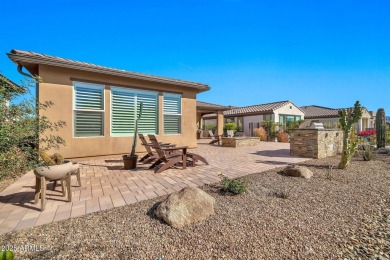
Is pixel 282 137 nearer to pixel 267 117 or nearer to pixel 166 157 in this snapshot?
pixel 267 117

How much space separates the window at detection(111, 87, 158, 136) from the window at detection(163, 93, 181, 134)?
1.70 feet

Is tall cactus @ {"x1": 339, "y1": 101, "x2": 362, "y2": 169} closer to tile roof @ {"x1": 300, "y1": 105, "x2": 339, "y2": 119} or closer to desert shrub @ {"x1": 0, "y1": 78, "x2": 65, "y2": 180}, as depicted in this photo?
desert shrub @ {"x1": 0, "y1": 78, "x2": 65, "y2": 180}

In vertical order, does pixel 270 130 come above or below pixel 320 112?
below

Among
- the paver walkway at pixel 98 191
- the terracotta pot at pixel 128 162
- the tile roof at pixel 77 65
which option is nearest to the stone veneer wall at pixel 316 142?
the paver walkway at pixel 98 191

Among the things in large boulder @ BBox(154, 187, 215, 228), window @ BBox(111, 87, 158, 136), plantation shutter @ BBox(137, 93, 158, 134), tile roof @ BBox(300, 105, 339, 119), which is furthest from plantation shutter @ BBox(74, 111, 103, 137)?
tile roof @ BBox(300, 105, 339, 119)

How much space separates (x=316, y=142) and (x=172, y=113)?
6510mm

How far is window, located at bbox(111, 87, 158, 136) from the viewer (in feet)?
24.8

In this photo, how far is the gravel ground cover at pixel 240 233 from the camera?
1.90 meters

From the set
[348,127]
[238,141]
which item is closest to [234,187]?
[348,127]

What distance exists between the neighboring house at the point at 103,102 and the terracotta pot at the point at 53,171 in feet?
14.1

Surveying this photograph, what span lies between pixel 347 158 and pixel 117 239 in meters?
6.56

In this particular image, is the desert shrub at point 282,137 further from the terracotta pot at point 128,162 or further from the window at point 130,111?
the terracotta pot at point 128,162

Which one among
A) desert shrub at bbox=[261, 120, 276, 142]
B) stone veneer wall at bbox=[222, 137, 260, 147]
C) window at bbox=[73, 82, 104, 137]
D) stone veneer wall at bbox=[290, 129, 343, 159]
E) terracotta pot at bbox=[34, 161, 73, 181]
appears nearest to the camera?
terracotta pot at bbox=[34, 161, 73, 181]

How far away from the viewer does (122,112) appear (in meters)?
7.72
